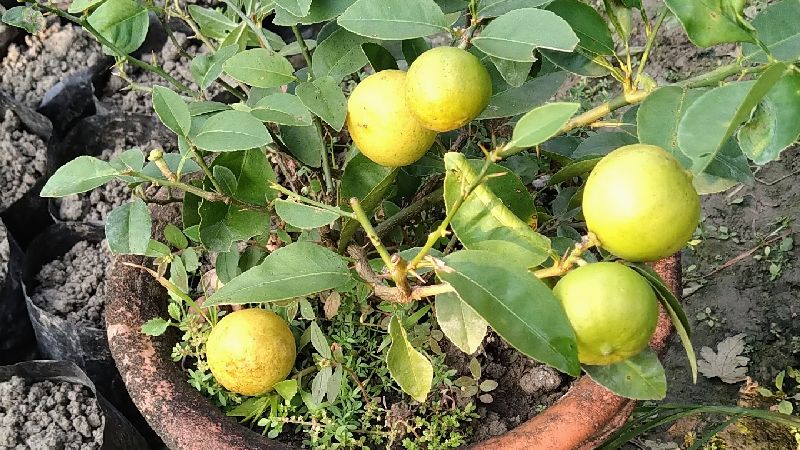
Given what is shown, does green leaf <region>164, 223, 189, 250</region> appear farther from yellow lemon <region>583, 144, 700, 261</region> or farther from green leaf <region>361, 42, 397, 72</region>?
yellow lemon <region>583, 144, 700, 261</region>

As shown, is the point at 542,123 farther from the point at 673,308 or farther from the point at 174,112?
the point at 174,112

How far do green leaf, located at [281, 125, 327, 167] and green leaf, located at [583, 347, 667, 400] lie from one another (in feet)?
1.42

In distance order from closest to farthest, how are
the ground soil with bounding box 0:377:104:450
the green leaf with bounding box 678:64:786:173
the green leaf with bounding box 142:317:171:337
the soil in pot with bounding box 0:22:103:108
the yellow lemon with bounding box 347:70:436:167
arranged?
the green leaf with bounding box 678:64:786:173
the yellow lemon with bounding box 347:70:436:167
the green leaf with bounding box 142:317:171:337
the ground soil with bounding box 0:377:104:450
the soil in pot with bounding box 0:22:103:108

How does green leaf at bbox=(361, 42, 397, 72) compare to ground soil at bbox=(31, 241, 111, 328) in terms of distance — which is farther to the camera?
ground soil at bbox=(31, 241, 111, 328)

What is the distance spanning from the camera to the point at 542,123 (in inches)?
23.2

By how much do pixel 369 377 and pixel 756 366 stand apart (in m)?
0.92

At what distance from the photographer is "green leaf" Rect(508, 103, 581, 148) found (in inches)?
23.0

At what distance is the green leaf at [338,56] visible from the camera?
90 centimetres

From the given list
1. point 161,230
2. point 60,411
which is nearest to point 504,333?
point 161,230

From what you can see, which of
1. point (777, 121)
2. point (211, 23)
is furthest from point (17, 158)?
point (777, 121)

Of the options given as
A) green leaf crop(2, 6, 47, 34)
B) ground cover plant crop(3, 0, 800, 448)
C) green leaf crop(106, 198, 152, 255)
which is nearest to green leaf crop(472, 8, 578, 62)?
ground cover plant crop(3, 0, 800, 448)

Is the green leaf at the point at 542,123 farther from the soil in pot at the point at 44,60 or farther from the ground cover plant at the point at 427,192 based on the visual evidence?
the soil in pot at the point at 44,60

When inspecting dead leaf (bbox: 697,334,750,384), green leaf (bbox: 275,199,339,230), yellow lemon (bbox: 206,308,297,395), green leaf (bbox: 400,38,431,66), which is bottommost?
dead leaf (bbox: 697,334,750,384)

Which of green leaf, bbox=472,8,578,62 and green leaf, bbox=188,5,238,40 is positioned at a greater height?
green leaf, bbox=472,8,578,62
